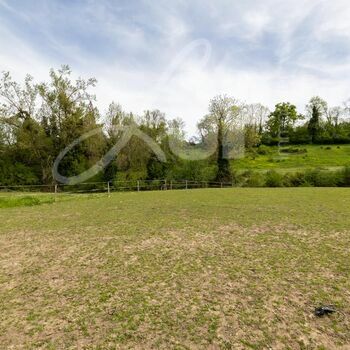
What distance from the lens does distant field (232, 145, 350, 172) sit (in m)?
49.5

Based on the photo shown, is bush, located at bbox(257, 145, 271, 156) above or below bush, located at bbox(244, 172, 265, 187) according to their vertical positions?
above

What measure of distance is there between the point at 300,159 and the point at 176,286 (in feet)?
180

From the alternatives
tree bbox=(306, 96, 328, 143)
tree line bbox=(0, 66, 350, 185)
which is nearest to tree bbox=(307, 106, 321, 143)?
tree bbox=(306, 96, 328, 143)

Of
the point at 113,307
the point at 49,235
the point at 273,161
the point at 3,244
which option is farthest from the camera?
the point at 273,161

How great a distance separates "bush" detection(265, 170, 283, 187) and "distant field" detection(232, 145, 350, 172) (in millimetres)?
12144

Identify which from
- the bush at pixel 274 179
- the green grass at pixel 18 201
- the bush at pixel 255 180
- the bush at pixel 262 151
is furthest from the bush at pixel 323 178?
the green grass at pixel 18 201

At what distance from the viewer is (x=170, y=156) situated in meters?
38.2

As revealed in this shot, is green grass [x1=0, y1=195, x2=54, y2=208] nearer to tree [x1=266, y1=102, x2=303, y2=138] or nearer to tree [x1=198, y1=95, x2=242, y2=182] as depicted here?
tree [x1=198, y1=95, x2=242, y2=182]

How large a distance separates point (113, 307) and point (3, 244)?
5482 millimetres

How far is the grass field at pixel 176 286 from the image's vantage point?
370 centimetres

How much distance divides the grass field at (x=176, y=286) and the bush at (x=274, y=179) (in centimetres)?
2526

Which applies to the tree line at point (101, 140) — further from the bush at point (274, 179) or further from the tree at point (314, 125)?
the tree at point (314, 125)

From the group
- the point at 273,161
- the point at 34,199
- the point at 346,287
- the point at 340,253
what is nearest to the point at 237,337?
the point at 346,287

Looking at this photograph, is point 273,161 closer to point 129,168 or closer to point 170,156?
point 170,156
